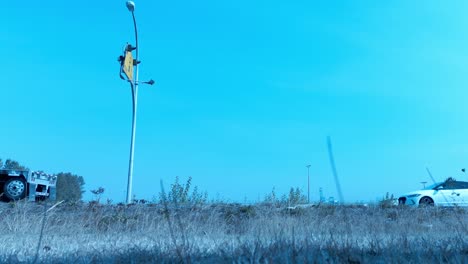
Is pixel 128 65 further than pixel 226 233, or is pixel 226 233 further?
pixel 128 65

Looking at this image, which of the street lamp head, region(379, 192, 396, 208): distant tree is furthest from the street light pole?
region(379, 192, 396, 208): distant tree

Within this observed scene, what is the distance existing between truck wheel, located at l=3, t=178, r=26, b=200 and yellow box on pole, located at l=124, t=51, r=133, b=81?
16.4 ft

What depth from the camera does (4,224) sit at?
20.6 ft

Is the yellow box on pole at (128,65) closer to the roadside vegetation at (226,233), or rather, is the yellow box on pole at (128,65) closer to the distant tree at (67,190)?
the distant tree at (67,190)

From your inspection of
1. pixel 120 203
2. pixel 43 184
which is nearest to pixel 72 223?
pixel 120 203

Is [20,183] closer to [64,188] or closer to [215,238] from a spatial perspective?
[64,188]

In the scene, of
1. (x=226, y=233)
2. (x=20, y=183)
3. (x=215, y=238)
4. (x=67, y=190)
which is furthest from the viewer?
(x=67, y=190)

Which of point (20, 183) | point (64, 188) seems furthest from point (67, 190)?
point (20, 183)

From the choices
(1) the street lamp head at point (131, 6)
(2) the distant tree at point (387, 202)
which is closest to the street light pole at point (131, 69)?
(1) the street lamp head at point (131, 6)

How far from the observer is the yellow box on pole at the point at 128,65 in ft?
47.2

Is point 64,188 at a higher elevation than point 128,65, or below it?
below

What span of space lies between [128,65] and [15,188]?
17.9ft

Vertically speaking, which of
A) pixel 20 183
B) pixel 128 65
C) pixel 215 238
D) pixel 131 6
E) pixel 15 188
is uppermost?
pixel 131 6

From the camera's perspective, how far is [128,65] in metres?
14.7
